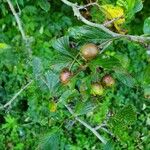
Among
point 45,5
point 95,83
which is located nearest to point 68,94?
point 95,83

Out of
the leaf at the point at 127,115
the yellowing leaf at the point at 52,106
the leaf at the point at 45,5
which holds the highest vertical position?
the leaf at the point at 127,115

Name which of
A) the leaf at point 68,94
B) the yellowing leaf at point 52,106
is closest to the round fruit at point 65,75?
the leaf at point 68,94

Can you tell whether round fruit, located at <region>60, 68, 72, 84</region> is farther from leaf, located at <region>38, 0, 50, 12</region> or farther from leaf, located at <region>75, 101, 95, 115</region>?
leaf, located at <region>38, 0, 50, 12</region>

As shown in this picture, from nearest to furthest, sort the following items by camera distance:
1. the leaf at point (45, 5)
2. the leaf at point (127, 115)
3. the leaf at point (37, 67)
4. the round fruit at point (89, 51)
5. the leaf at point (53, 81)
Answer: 1. the round fruit at point (89, 51)
2. the leaf at point (127, 115)
3. the leaf at point (53, 81)
4. the leaf at point (37, 67)
5. the leaf at point (45, 5)

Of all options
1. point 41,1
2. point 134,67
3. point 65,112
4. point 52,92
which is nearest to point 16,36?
point 65,112

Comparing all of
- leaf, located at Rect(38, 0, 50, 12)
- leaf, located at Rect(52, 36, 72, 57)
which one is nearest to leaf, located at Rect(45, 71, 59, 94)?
leaf, located at Rect(52, 36, 72, 57)

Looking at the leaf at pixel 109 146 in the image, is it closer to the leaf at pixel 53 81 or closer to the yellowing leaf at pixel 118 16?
the leaf at pixel 53 81
